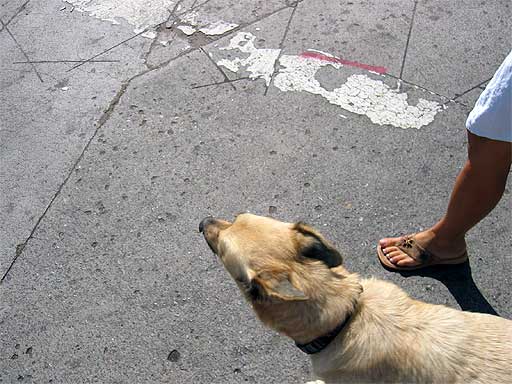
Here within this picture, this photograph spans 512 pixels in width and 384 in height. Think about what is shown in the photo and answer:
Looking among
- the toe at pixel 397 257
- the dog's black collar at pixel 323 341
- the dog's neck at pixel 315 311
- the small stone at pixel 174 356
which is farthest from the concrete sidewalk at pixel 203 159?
the dog's neck at pixel 315 311

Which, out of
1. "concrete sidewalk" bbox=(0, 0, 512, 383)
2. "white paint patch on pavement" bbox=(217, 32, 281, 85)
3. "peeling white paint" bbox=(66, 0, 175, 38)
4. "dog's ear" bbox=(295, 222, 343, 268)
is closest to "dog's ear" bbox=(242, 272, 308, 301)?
"dog's ear" bbox=(295, 222, 343, 268)

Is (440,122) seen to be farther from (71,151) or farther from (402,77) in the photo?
(71,151)

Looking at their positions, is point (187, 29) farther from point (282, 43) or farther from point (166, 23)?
point (282, 43)

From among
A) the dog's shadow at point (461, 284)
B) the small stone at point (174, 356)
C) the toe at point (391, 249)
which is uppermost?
the toe at point (391, 249)

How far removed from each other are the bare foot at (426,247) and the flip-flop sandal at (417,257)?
14 millimetres

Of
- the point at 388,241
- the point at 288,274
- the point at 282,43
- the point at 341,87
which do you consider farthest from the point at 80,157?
the point at 288,274

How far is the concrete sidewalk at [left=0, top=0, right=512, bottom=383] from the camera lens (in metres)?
3.16

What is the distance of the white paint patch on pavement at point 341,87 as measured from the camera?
408 cm

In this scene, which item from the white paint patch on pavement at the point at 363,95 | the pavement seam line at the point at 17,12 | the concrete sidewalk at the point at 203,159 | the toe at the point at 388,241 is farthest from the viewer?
the pavement seam line at the point at 17,12

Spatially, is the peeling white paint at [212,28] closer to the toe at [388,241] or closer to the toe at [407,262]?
the toe at [388,241]

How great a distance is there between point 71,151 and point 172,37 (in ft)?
5.11

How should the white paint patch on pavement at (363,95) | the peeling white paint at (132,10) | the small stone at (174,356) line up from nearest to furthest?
the small stone at (174,356)
the white paint patch on pavement at (363,95)
the peeling white paint at (132,10)

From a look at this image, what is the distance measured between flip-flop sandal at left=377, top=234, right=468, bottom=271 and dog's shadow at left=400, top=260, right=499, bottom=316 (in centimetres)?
4

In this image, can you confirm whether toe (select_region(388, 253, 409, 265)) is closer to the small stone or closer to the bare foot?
the bare foot
